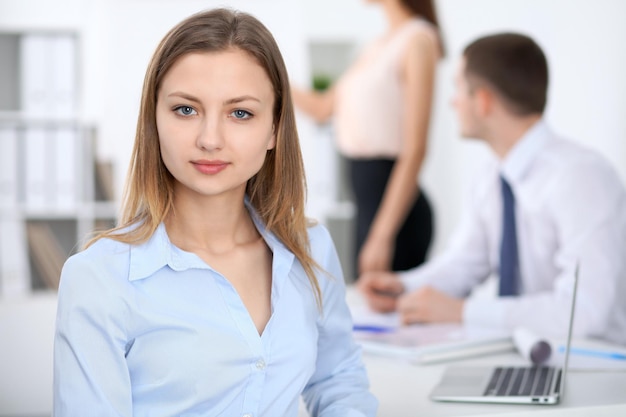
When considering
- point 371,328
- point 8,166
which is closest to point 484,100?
point 371,328

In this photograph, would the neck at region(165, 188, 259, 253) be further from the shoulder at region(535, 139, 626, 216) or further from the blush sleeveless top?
the blush sleeveless top

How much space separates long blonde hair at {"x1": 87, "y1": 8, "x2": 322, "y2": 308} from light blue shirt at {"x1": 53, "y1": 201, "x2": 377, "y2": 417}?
0.12ft

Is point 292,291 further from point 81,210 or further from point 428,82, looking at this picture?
point 81,210

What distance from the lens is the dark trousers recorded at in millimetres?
2658

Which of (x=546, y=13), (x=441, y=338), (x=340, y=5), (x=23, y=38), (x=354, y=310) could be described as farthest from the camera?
(x=340, y=5)

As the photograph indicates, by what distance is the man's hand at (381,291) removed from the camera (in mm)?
1863

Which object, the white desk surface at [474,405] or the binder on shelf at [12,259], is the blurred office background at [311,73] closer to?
the binder on shelf at [12,259]

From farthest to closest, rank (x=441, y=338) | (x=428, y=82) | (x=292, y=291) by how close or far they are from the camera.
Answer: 1. (x=428, y=82)
2. (x=441, y=338)
3. (x=292, y=291)

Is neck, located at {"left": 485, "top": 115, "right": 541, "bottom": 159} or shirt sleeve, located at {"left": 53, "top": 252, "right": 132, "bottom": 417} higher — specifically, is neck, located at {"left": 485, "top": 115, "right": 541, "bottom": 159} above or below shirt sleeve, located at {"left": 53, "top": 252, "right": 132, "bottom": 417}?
above

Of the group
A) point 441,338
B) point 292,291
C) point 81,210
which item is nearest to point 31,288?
point 81,210

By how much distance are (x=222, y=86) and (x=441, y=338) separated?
740mm

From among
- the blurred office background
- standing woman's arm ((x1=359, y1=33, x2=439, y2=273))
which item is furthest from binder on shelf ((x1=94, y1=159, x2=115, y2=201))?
standing woman's arm ((x1=359, y1=33, x2=439, y2=273))

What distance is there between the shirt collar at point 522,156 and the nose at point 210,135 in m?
1.09

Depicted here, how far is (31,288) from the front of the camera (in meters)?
3.61
